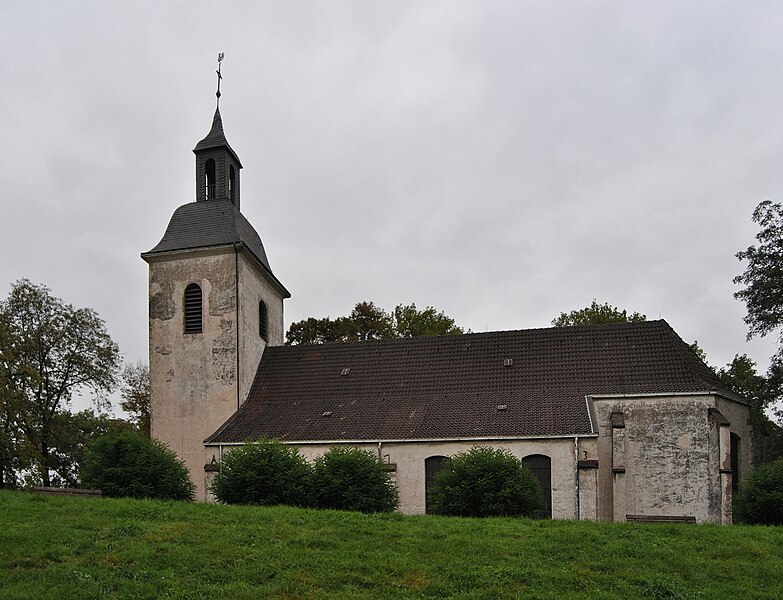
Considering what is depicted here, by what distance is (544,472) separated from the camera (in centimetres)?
2192

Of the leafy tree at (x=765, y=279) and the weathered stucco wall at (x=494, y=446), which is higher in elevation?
the leafy tree at (x=765, y=279)

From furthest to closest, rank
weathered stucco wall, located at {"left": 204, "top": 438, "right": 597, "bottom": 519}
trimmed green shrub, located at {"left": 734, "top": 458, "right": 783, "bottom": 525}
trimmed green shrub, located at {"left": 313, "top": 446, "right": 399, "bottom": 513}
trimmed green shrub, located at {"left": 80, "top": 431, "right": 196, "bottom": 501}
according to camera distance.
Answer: weathered stucco wall, located at {"left": 204, "top": 438, "right": 597, "bottom": 519}
trimmed green shrub, located at {"left": 80, "top": 431, "right": 196, "bottom": 501}
trimmed green shrub, located at {"left": 313, "top": 446, "right": 399, "bottom": 513}
trimmed green shrub, located at {"left": 734, "top": 458, "right": 783, "bottom": 525}

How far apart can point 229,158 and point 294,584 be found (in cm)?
2185

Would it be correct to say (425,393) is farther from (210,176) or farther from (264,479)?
(210,176)

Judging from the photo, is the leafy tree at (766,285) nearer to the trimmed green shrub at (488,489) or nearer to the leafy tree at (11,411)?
the trimmed green shrub at (488,489)

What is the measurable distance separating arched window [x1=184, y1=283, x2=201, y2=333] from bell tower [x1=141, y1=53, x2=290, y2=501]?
0.04 m

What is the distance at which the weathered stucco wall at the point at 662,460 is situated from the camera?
2156cm

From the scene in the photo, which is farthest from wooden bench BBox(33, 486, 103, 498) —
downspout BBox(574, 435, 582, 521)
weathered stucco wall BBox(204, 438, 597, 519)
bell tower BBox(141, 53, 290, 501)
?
downspout BBox(574, 435, 582, 521)

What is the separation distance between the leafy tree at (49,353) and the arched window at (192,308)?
27.7 feet

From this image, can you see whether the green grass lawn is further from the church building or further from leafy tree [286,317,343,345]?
leafy tree [286,317,343,345]

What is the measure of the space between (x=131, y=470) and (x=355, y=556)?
9.87 meters

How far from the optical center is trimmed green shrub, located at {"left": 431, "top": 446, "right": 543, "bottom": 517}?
18.4 meters

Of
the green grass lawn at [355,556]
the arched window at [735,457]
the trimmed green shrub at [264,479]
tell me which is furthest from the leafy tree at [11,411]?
the arched window at [735,457]

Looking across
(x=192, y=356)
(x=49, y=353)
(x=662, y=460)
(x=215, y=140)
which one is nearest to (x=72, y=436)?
(x=49, y=353)
